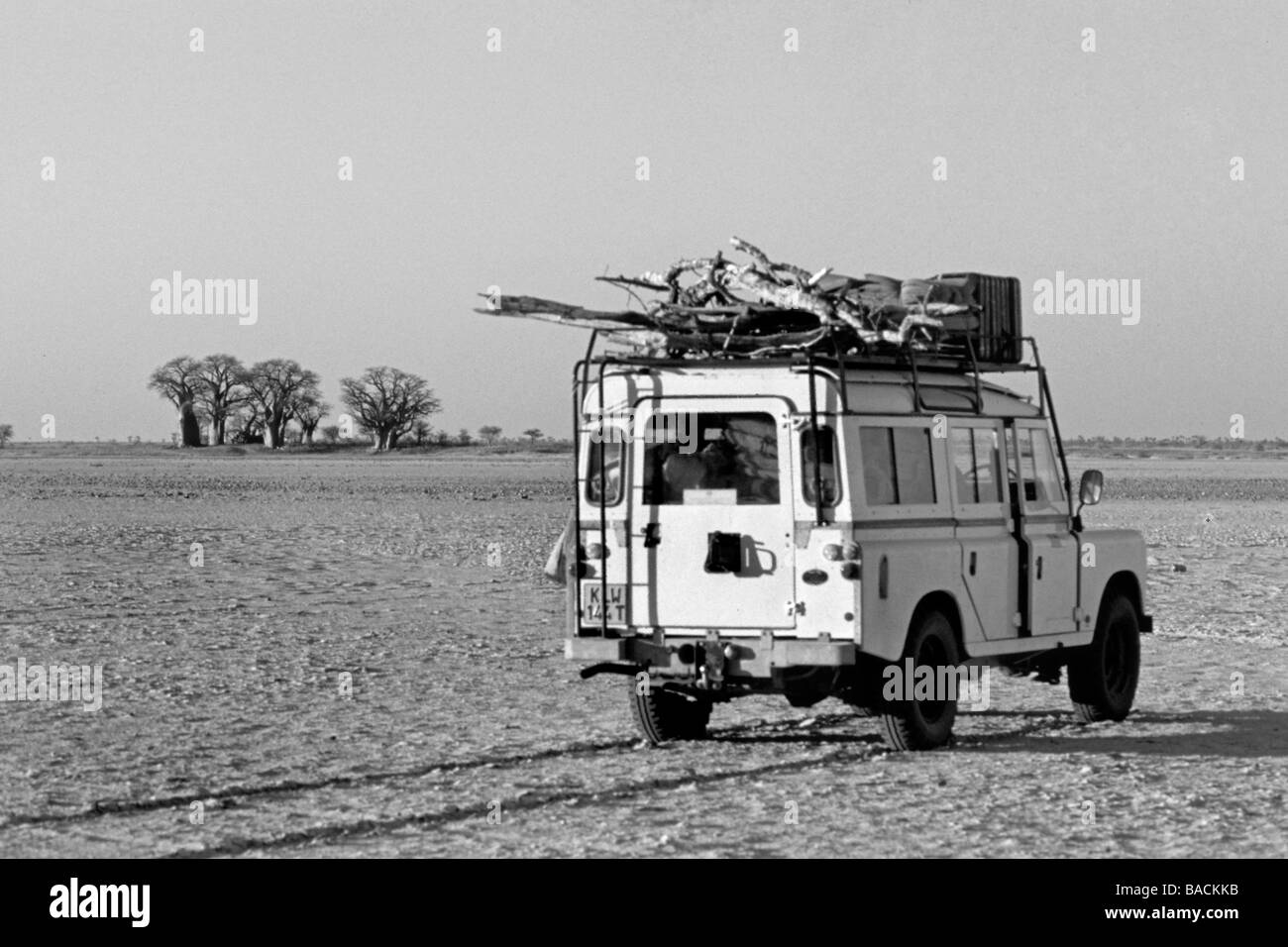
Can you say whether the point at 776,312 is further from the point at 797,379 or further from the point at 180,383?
the point at 180,383

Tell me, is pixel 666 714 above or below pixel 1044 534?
below

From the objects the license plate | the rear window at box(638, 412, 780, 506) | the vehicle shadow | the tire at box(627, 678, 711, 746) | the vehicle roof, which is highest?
the vehicle roof

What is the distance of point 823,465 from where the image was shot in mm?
11812

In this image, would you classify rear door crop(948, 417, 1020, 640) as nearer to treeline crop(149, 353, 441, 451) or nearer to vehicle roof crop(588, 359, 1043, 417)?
vehicle roof crop(588, 359, 1043, 417)

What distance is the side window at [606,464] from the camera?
12391mm

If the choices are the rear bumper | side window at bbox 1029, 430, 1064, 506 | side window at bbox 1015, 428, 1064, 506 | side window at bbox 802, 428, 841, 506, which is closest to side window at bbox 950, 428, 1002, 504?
side window at bbox 1015, 428, 1064, 506

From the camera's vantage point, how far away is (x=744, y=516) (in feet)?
39.3

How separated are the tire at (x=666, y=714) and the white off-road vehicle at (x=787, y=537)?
0.01 m

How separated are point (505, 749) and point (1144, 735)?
426 cm

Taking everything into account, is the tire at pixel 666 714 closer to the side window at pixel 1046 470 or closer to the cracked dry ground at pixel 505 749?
the cracked dry ground at pixel 505 749

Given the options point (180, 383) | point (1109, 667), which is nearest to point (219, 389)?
point (180, 383)

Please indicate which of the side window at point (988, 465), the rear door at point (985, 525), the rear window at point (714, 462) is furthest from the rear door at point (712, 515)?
the side window at point (988, 465)

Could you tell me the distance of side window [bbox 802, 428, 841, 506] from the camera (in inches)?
462
